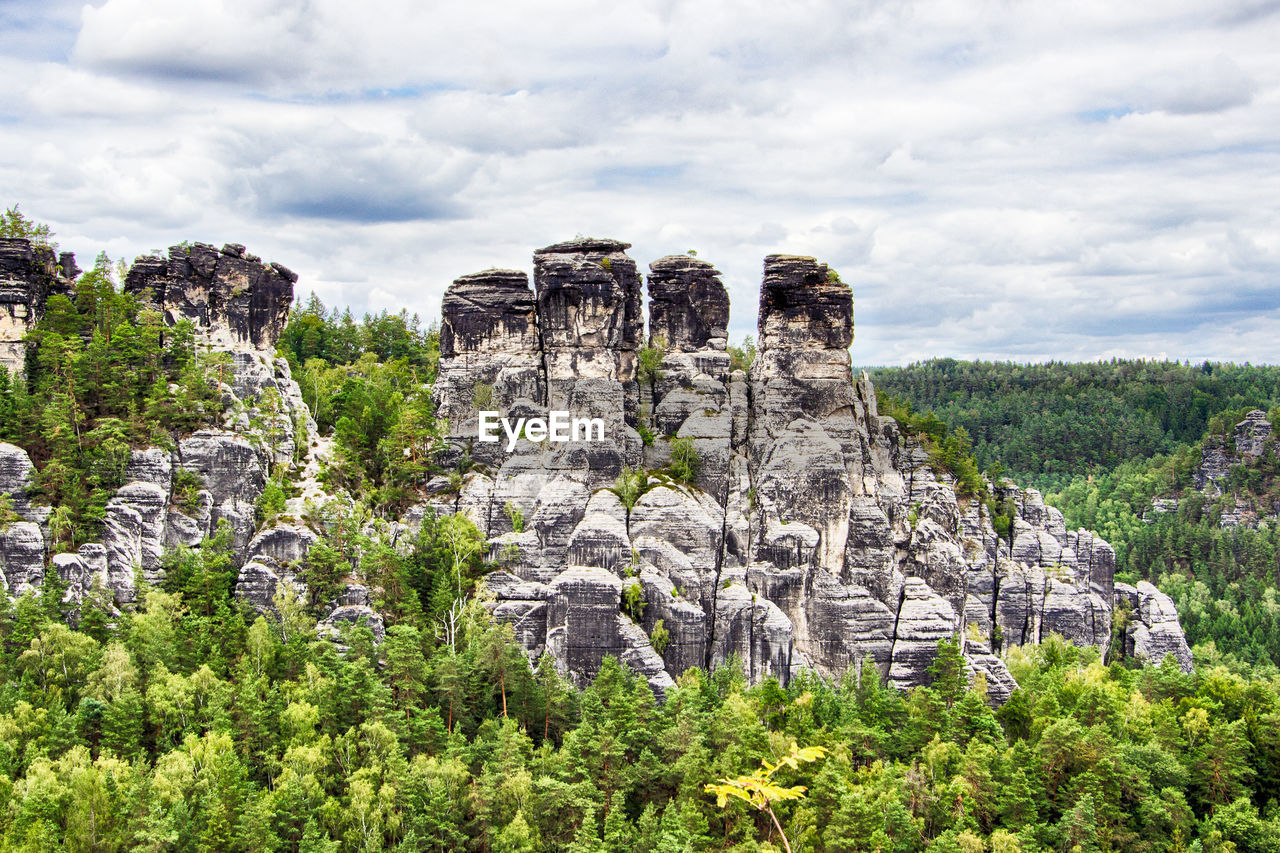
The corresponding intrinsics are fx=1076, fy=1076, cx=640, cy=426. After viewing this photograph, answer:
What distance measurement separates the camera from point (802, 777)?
50.9 m

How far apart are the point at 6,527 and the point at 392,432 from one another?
75.0 feet

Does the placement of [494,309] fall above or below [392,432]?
above

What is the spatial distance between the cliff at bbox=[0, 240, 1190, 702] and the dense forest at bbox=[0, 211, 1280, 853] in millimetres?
2086

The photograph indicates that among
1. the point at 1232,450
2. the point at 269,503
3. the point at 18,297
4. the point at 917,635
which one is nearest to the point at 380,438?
the point at 269,503

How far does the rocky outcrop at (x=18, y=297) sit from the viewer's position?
70375mm

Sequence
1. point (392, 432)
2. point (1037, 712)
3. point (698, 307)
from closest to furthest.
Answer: point (1037, 712), point (392, 432), point (698, 307)

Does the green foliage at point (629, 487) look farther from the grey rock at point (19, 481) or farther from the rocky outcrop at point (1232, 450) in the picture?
the rocky outcrop at point (1232, 450)


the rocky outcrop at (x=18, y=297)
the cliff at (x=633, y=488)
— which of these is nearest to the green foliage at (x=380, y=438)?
the cliff at (x=633, y=488)

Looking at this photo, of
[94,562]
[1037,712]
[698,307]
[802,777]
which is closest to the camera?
[802,777]

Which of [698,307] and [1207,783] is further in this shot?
[698,307]

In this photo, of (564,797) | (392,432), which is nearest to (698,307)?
(392,432)

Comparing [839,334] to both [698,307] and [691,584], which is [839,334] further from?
[691,584]

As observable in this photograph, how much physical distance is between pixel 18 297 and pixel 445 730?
42.8 metres

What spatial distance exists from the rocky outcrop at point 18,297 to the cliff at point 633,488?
18.7 inches
